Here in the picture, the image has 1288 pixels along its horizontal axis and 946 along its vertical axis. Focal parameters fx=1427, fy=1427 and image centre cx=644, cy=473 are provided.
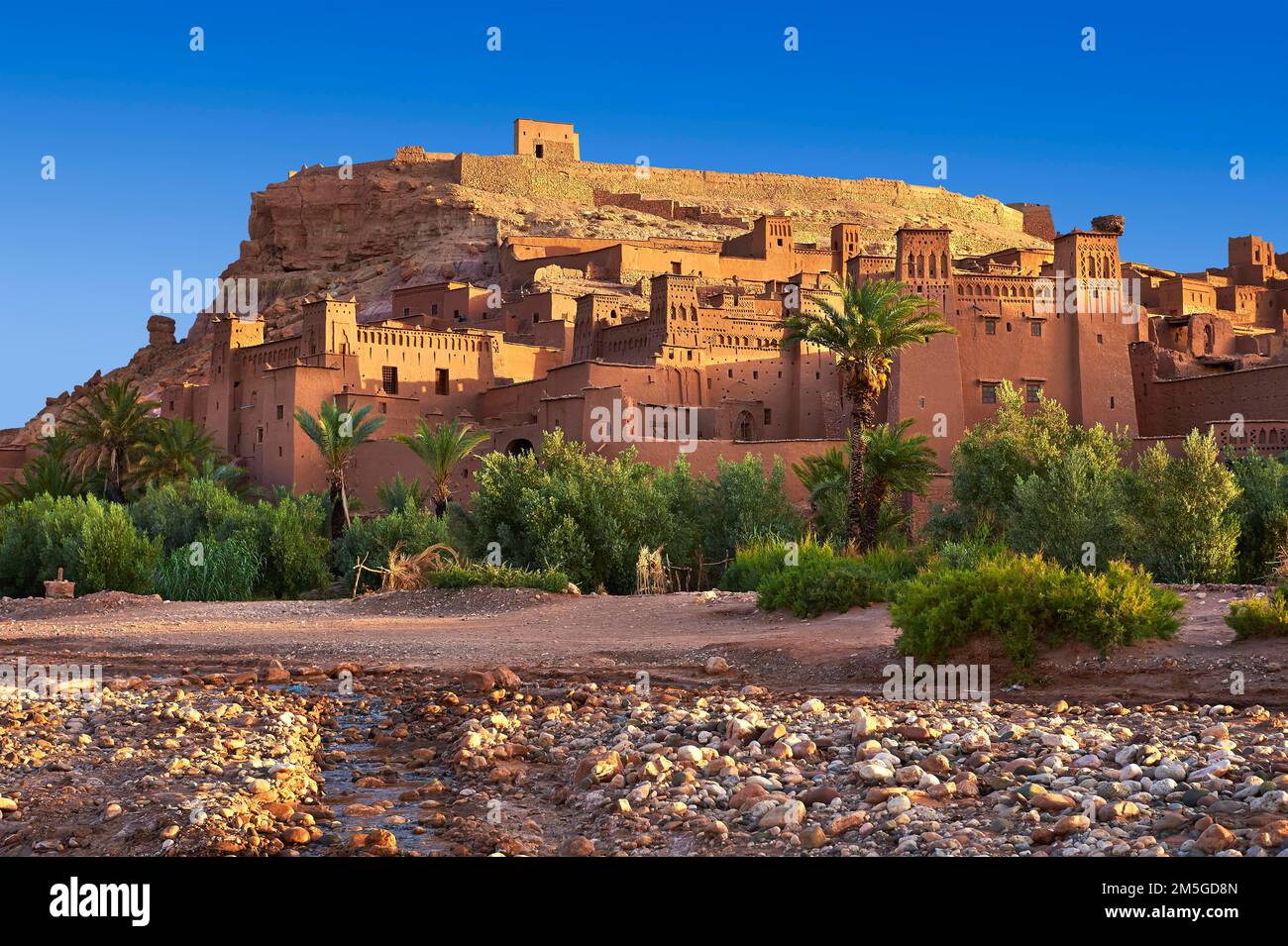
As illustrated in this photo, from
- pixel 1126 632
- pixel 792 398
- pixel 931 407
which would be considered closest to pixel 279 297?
pixel 792 398

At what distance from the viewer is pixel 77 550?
96.3 ft

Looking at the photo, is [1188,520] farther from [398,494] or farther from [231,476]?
[231,476]

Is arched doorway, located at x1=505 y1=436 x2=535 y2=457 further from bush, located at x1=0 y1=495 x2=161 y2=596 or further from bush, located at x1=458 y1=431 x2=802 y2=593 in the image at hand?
bush, located at x1=0 y1=495 x2=161 y2=596

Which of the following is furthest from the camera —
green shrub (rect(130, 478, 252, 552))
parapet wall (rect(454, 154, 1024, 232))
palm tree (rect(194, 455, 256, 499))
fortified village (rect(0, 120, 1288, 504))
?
parapet wall (rect(454, 154, 1024, 232))

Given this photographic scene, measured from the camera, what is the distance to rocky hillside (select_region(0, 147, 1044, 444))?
69688 millimetres

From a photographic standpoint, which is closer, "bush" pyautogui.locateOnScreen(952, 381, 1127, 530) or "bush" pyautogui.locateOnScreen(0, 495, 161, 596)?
"bush" pyautogui.locateOnScreen(952, 381, 1127, 530)

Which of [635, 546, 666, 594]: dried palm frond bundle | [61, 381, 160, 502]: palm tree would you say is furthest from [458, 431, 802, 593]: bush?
[61, 381, 160, 502]: palm tree

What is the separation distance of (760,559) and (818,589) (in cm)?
501

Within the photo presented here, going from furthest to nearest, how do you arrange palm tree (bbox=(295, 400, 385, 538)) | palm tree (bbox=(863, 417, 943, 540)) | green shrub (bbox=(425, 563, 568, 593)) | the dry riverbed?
palm tree (bbox=(295, 400, 385, 538)) < palm tree (bbox=(863, 417, 943, 540)) < green shrub (bbox=(425, 563, 568, 593)) < the dry riverbed

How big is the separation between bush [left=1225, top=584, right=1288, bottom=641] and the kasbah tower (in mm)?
20273

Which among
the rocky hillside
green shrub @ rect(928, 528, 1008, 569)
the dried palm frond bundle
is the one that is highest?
the rocky hillside

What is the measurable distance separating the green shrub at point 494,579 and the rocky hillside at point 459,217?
42.4 meters
